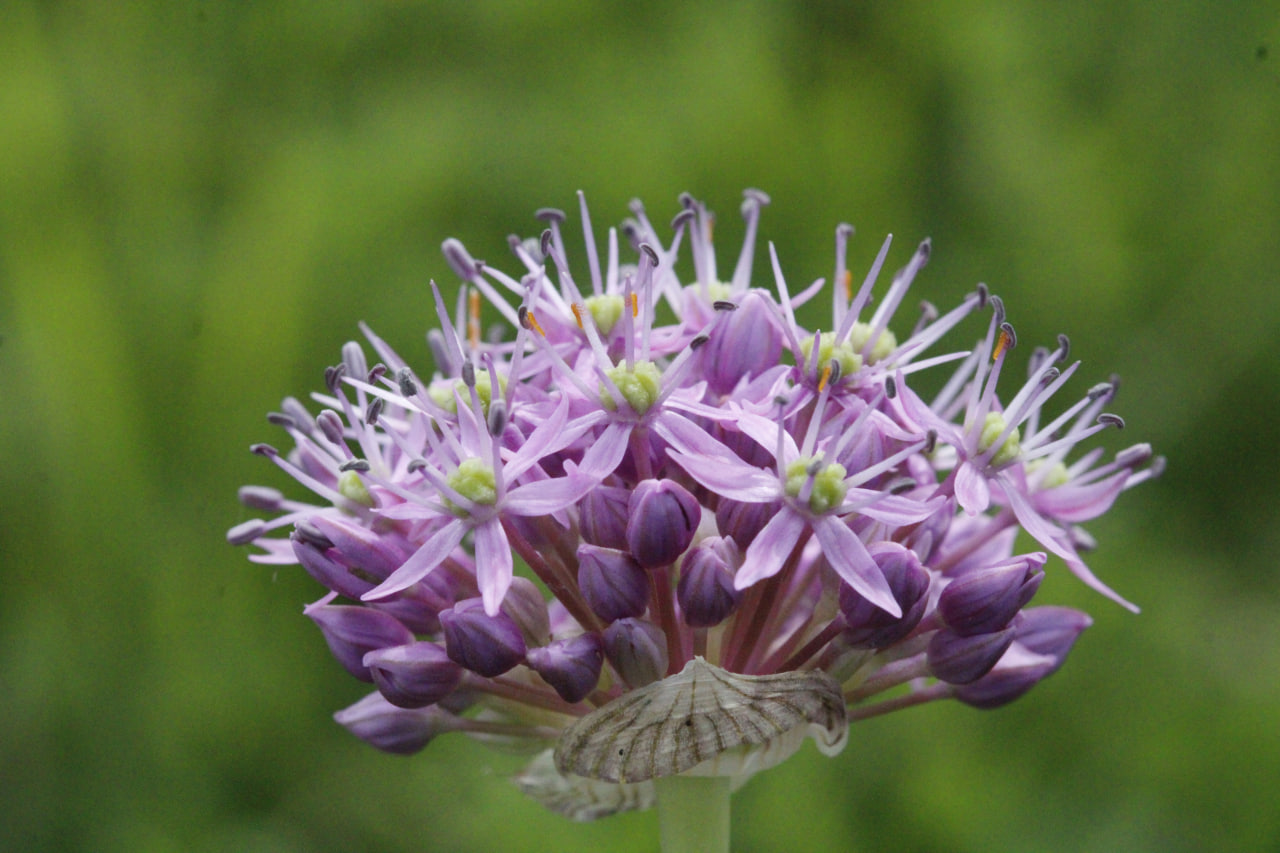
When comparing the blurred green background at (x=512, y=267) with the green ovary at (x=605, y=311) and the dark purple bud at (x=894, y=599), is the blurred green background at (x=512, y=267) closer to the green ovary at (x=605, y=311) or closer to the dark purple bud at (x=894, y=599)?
the green ovary at (x=605, y=311)

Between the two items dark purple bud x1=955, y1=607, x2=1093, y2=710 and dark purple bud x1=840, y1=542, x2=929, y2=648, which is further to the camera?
dark purple bud x1=955, y1=607, x2=1093, y2=710

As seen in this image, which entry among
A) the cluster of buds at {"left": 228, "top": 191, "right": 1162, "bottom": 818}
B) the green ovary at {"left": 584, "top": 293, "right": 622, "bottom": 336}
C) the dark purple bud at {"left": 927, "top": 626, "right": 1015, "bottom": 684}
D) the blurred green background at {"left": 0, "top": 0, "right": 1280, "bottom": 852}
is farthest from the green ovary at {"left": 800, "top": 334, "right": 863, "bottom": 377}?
the blurred green background at {"left": 0, "top": 0, "right": 1280, "bottom": 852}

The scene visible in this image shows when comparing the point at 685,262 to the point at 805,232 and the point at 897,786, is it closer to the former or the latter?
the point at 805,232

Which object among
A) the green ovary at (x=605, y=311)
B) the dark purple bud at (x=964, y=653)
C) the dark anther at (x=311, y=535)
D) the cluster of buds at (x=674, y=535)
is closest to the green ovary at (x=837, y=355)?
the cluster of buds at (x=674, y=535)

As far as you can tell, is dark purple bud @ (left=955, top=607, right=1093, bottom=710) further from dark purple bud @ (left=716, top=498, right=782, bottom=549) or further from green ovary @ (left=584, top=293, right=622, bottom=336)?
green ovary @ (left=584, top=293, right=622, bottom=336)

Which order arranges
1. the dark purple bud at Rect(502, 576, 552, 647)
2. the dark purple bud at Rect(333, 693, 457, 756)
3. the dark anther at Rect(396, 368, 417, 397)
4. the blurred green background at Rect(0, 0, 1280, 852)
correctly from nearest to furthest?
the dark purple bud at Rect(502, 576, 552, 647) → the dark anther at Rect(396, 368, 417, 397) → the dark purple bud at Rect(333, 693, 457, 756) → the blurred green background at Rect(0, 0, 1280, 852)

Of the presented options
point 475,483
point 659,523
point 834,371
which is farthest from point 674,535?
point 834,371

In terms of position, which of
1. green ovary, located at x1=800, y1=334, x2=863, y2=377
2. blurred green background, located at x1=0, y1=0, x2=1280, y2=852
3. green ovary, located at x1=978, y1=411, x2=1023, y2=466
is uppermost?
green ovary, located at x1=978, y1=411, x2=1023, y2=466
